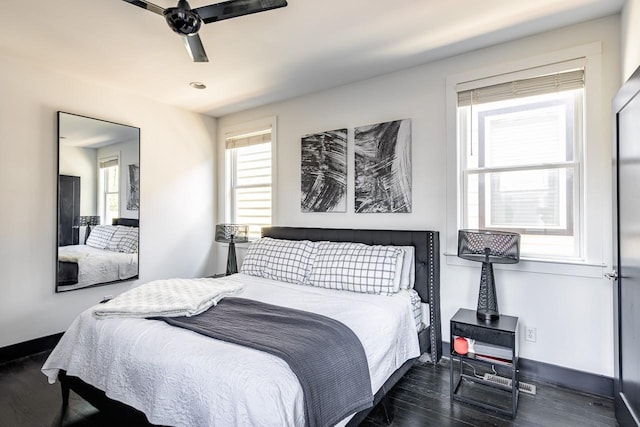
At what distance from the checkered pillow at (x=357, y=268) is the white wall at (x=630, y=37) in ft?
6.19

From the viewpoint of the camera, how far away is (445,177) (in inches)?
119

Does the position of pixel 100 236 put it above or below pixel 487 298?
above

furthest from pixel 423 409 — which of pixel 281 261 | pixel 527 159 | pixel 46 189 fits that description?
pixel 46 189

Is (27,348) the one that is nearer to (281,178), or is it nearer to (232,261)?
(232,261)

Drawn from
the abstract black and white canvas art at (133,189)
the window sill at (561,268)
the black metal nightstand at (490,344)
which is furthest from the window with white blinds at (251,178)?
the window sill at (561,268)

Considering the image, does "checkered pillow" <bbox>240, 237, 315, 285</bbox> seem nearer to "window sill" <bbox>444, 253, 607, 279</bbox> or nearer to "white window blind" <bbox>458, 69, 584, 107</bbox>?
"window sill" <bbox>444, 253, 607, 279</bbox>

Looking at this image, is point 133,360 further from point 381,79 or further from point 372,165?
point 381,79

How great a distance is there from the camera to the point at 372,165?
11.2 ft

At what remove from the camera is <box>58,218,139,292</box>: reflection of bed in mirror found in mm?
3381

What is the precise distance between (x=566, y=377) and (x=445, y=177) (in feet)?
5.72

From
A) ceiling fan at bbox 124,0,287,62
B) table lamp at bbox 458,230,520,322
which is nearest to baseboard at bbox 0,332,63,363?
ceiling fan at bbox 124,0,287,62

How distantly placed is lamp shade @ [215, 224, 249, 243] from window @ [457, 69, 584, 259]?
2517mm

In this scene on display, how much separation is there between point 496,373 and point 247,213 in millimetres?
3289

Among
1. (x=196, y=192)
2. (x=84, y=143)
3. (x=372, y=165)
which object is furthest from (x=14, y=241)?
(x=372, y=165)
